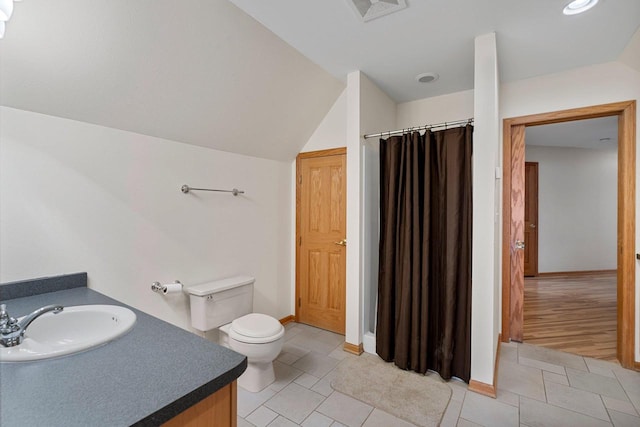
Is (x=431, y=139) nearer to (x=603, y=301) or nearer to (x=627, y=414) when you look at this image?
(x=627, y=414)

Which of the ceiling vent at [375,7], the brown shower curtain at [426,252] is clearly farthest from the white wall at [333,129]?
the ceiling vent at [375,7]

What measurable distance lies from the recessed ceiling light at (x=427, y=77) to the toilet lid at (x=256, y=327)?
2377 millimetres

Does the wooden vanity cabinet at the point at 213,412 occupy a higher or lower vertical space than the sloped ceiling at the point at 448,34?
lower

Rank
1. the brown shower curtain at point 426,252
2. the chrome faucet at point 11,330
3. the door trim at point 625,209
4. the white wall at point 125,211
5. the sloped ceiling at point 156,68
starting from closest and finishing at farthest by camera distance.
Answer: the chrome faucet at point 11,330 → the sloped ceiling at point 156,68 → the white wall at point 125,211 → the brown shower curtain at point 426,252 → the door trim at point 625,209

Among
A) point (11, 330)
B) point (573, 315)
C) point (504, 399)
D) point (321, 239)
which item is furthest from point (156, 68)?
point (573, 315)

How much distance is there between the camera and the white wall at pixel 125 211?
1.54m

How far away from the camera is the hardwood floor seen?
2.78 m

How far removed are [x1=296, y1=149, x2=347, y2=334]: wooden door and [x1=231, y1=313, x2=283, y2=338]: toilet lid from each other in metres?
0.96

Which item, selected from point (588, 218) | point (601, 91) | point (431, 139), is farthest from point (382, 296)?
point (588, 218)

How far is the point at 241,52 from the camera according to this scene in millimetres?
2006

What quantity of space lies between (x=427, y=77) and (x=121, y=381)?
2.88m

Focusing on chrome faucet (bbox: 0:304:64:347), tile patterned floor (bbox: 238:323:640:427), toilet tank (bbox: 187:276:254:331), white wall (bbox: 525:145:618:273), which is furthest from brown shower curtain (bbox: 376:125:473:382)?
white wall (bbox: 525:145:618:273)

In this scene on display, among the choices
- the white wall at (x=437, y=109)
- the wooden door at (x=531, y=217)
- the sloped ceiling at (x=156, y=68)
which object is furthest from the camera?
the wooden door at (x=531, y=217)

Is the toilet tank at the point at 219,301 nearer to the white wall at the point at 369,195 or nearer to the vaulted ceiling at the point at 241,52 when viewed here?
the white wall at the point at 369,195
